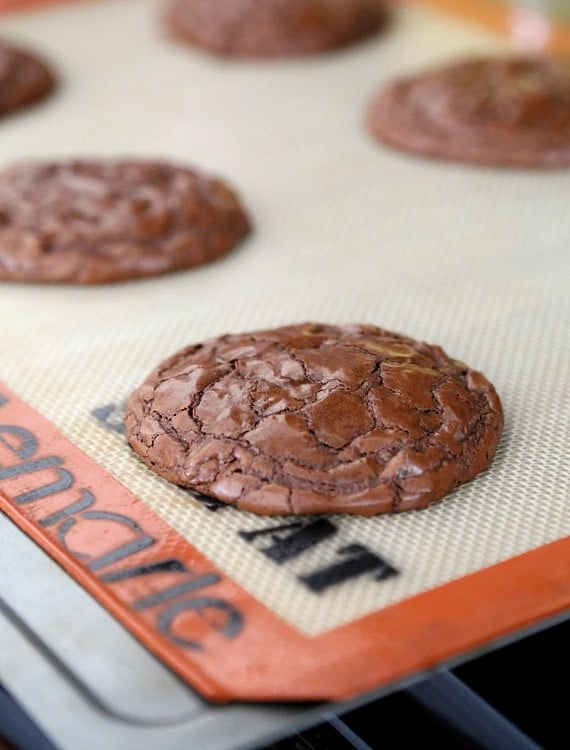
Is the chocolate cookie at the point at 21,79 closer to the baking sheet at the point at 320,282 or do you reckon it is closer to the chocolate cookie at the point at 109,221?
the baking sheet at the point at 320,282

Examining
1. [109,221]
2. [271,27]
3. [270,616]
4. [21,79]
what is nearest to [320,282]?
[109,221]

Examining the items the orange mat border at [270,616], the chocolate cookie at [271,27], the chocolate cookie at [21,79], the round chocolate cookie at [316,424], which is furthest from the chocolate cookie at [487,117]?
the orange mat border at [270,616]

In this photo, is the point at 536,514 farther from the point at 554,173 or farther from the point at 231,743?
the point at 554,173

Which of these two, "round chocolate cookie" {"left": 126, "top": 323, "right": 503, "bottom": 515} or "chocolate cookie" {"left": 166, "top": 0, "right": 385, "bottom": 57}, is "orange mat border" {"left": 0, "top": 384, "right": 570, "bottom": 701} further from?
"chocolate cookie" {"left": 166, "top": 0, "right": 385, "bottom": 57}

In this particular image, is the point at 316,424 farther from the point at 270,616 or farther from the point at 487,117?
the point at 487,117

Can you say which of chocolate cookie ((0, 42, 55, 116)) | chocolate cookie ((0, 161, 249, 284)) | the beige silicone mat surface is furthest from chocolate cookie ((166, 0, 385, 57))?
chocolate cookie ((0, 161, 249, 284))

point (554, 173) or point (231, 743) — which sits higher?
point (231, 743)

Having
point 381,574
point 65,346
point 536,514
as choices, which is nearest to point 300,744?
→ point 381,574
